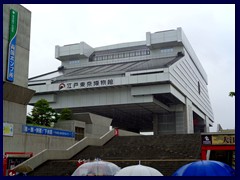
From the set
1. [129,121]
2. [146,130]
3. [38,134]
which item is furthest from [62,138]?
[146,130]

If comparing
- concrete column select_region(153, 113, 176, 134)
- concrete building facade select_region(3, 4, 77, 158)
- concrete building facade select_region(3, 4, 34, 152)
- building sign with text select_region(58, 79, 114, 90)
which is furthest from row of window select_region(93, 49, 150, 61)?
concrete building facade select_region(3, 4, 34, 152)

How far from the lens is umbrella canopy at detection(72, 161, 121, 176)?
1051 cm

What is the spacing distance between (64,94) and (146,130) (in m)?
31.8

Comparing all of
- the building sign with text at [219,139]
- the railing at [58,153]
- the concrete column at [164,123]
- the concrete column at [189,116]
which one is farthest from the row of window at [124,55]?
the building sign with text at [219,139]

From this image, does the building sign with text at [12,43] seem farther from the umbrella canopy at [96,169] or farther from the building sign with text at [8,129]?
the umbrella canopy at [96,169]

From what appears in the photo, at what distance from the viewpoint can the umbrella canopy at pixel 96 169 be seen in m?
10.5

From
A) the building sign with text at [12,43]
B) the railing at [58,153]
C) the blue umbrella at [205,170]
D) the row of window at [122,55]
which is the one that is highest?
Result: the row of window at [122,55]

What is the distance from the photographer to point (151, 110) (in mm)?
48969

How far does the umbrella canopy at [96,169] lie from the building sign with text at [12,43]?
11787 mm

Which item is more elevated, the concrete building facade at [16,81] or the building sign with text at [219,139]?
the concrete building facade at [16,81]

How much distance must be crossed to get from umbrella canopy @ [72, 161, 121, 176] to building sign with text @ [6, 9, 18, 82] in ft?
38.7

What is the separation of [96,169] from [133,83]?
32218 millimetres

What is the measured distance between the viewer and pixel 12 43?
68.8ft
